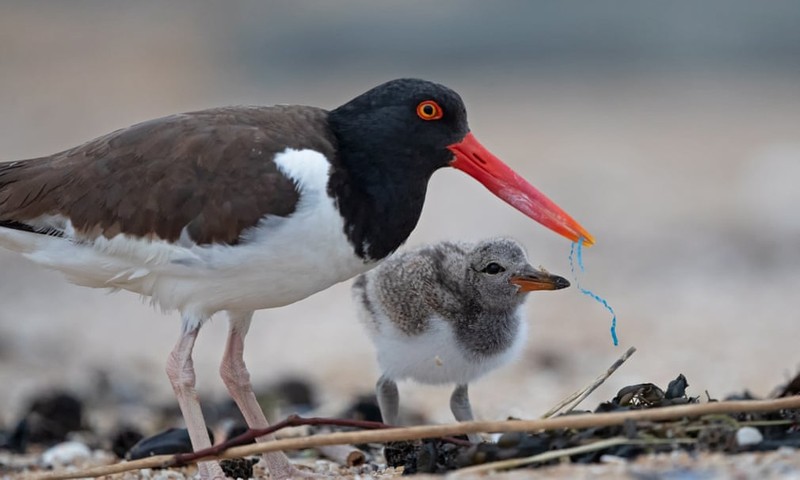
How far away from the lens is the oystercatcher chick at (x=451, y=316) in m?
5.45

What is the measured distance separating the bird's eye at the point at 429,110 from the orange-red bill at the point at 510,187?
0.14 m

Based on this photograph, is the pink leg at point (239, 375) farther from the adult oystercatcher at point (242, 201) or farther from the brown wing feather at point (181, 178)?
the brown wing feather at point (181, 178)

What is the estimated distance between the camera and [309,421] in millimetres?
3980

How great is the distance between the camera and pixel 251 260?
14.6ft

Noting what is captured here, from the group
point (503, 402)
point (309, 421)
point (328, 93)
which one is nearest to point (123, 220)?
point (309, 421)

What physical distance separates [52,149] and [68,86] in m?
8.16

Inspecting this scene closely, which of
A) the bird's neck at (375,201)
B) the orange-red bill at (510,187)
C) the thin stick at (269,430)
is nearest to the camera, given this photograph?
the thin stick at (269,430)

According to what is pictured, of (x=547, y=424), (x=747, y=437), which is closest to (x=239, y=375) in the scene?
(x=547, y=424)

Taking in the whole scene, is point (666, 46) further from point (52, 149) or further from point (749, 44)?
point (52, 149)

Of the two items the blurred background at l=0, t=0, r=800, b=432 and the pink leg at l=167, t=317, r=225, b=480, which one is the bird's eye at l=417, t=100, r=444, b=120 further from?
the blurred background at l=0, t=0, r=800, b=432

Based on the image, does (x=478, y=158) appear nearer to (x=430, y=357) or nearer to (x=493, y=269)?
(x=493, y=269)

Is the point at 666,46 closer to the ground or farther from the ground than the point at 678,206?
farther from the ground

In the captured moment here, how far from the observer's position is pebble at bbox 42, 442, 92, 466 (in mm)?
5648

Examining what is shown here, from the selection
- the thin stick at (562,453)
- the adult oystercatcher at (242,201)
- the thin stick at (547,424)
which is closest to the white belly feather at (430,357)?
the adult oystercatcher at (242,201)
